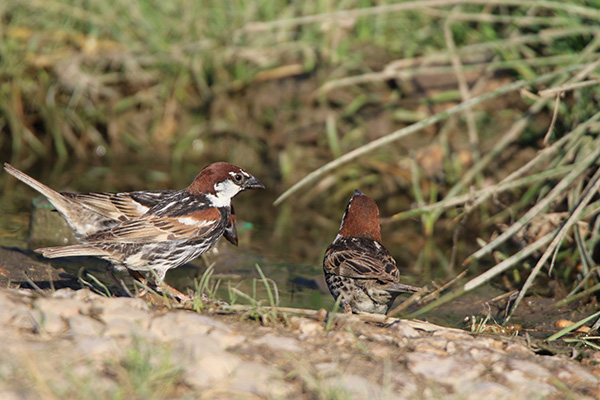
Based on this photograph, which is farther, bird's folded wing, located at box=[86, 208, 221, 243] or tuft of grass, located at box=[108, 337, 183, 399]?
bird's folded wing, located at box=[86, 208, 221, 243]

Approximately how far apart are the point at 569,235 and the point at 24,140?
670 cm

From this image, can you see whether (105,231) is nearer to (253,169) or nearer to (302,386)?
(302,386)

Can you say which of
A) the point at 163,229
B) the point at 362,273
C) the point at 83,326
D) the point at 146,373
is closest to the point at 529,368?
the point at 362,273

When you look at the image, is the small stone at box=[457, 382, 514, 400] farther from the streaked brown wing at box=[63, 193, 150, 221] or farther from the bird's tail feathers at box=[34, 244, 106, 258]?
the streaked brown wing at box=[63, 193, 150, 221]

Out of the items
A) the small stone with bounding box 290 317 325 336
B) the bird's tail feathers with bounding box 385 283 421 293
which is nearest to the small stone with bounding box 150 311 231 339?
the small stone with bounding box 290 317 325 336

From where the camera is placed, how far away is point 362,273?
5008 mm

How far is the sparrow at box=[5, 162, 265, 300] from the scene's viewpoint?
5.42 m

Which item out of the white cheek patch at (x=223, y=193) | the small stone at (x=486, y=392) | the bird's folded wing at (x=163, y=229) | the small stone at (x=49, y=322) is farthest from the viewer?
the white cheek patch at (x=223, y=193)

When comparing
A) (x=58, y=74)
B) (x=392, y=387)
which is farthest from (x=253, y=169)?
(x=392, y=387)

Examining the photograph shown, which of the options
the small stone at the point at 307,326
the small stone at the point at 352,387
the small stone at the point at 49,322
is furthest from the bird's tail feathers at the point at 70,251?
the small stone at the point at 352,387

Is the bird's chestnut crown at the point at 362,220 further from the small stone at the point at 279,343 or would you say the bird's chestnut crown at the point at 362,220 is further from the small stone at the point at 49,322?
the small stone at the point at 49,322

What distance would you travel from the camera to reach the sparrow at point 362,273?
16.4ft

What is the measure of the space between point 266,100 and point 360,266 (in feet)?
14.7

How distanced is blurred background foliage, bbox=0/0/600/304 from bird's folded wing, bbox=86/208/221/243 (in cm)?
215
